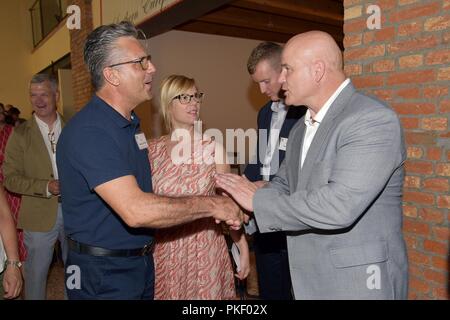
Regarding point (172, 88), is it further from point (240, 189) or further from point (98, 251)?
point (98, 251)

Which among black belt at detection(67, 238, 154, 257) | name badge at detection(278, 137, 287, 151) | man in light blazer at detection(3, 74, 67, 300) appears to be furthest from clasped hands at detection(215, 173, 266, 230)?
man in light blazer at detection(3, 74, 67, 300)

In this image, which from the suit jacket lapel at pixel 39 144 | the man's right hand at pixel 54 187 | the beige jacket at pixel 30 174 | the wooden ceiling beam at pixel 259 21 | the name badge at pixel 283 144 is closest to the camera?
the name badge at pixel 283 144

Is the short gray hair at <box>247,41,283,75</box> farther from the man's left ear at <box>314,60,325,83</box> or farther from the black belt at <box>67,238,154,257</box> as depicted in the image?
the black belt at <box>67,238,154,257</box>

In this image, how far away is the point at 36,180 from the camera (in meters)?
3.09

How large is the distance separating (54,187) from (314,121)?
219 centimetres

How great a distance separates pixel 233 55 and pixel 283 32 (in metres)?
1.15

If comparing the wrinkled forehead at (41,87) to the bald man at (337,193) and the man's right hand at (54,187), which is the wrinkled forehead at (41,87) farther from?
the bald man at (337,193)

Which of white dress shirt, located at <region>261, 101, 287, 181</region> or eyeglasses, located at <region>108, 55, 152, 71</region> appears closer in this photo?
eyeglasses, located at <region>108, 55, 152, 71</region>

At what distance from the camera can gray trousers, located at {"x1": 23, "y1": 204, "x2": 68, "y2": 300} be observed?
10.3ft

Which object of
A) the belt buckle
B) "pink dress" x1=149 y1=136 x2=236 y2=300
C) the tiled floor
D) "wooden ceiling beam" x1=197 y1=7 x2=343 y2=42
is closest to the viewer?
the belt buckle

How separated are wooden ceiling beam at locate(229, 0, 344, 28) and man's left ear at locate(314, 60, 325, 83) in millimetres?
4177

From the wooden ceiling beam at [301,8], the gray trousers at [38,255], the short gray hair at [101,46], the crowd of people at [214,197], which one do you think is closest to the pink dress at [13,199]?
the gray trousers at [38,255]

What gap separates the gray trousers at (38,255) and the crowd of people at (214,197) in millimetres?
1247

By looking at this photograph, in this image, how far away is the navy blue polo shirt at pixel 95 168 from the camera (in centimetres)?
161
